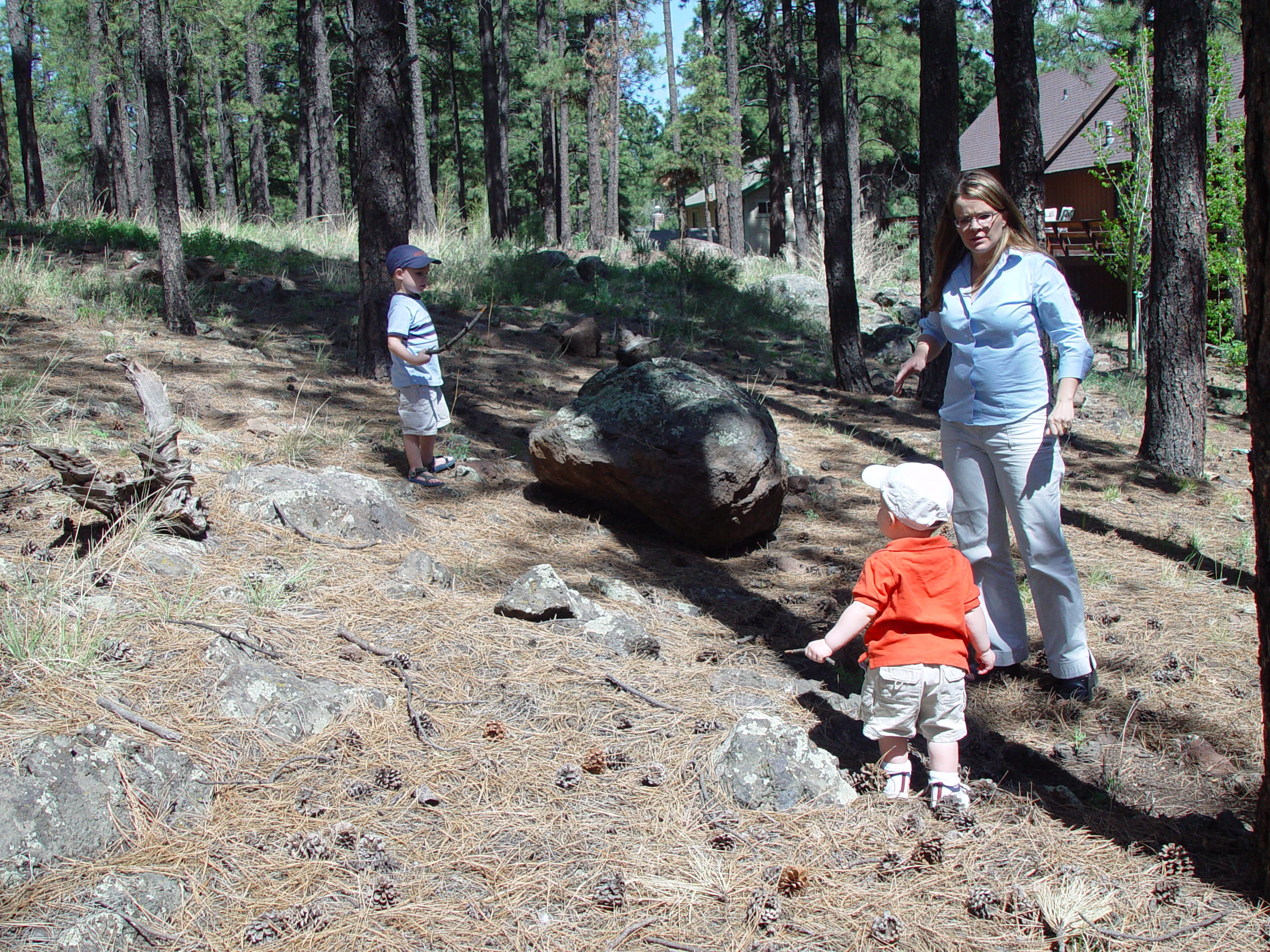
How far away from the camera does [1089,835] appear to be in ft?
8.59

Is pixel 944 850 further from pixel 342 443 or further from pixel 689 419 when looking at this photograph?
pixel 342 443

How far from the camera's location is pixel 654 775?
111 inches

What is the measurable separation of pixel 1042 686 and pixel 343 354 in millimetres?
6743

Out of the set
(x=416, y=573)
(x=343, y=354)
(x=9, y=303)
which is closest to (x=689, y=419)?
(x=416, y=573)

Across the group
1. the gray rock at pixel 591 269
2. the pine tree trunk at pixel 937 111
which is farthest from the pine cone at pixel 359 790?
the gray rock at pixel 591 269

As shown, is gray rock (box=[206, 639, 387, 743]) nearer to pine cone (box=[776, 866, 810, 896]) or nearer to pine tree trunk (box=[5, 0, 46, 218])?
pine cone (box=[776, 866, 810, 896])

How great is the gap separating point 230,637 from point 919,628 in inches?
92.9

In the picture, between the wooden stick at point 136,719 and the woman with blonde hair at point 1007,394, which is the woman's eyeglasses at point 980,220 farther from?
the wooden stick at point 136,719

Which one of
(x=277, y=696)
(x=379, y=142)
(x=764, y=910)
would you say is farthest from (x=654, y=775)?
(x=379, y=142)

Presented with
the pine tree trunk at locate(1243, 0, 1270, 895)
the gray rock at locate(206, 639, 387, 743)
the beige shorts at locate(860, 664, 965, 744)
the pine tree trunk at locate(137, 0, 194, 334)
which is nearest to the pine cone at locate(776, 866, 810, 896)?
the beige shorts at locate(860, 664, 965, 744)

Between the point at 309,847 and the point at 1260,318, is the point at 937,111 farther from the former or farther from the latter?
the point at 309,847

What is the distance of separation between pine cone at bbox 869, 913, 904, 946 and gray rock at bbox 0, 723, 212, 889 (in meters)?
1.83

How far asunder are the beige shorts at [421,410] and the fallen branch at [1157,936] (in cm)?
420

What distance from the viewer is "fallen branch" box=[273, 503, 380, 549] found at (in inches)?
169
